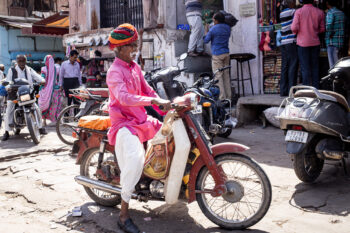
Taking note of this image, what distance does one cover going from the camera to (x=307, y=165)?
172 inches

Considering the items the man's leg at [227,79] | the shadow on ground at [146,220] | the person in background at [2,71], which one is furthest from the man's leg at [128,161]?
the person in background at [2,71]

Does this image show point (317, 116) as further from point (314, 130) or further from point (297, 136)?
point (297, 136)

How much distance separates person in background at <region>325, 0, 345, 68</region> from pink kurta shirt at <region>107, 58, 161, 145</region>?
5.04 m

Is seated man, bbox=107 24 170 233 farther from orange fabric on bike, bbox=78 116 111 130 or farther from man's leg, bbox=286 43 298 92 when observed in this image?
man's leg, bbox=286 43 298 92

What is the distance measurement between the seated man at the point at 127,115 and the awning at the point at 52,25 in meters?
14.1

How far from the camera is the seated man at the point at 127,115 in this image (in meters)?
3.31

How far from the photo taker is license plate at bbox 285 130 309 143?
417 cm

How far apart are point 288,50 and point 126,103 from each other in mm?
5534

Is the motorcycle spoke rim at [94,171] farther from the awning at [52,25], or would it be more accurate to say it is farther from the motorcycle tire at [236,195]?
the awning at [52,25]

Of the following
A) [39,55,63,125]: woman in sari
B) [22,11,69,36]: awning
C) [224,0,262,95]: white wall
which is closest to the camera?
[224,0,262,95]: white wall

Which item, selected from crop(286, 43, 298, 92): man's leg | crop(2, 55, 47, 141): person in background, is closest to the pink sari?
crop(2, 55, 47, 141): person in background

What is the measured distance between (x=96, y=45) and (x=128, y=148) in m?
10.3

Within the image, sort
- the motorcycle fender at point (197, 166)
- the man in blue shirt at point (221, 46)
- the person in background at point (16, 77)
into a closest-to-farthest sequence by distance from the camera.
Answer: the motorcycle fender at point (197, 166), the person in background at point (16, 77), the man in blue shirt at point (221, 46)

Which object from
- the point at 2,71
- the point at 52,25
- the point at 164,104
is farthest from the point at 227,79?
the point at 52,25
